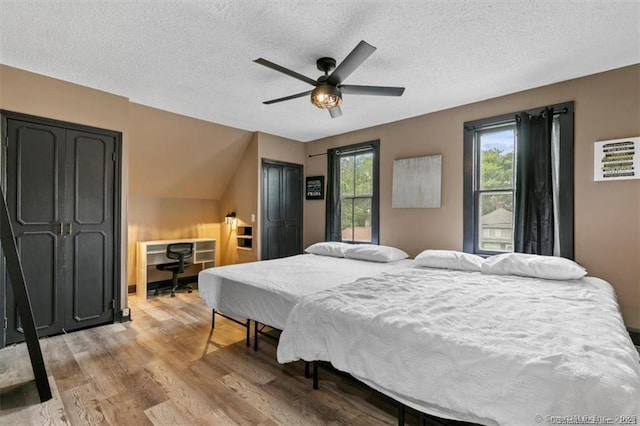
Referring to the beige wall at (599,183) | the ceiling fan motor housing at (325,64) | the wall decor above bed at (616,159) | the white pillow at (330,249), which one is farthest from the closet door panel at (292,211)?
the wall decor above bed at (616,159)

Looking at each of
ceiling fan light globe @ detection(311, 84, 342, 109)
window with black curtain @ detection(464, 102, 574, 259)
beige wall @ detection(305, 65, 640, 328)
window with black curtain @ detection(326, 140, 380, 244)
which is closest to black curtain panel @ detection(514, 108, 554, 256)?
window with black curtain @ detection(464, 102, 574, 259)

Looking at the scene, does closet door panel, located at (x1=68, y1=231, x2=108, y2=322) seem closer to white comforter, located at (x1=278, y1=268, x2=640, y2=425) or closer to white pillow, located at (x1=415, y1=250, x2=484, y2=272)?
white comforter, located at (x1=278, y1=268, x2=640, y2=425)

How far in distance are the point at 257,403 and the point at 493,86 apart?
3.70 m

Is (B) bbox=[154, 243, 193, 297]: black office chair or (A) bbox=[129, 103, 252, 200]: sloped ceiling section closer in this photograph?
(A) bbox=[129, 103, 252, 200]: sloped ceiling section

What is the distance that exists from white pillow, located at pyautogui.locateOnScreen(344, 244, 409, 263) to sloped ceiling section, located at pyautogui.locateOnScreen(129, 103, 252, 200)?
2.65 metres

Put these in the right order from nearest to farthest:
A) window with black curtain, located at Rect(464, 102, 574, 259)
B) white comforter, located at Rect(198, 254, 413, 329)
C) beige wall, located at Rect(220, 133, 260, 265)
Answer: white comforter, located at Rect(198, 254, 413, 329), window with black curtain, located at Rect(464, 102, 574, 259), beige wall, located at Rect(220, 133, 260, 265)

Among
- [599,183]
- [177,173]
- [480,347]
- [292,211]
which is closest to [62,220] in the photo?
[177,173]

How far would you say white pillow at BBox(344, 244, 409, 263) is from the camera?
12.5ft

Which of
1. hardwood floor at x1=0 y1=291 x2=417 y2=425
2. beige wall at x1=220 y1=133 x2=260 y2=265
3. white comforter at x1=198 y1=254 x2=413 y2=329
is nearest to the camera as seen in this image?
hardwood floor at x1=0 y1=291 x2=417 y2=425

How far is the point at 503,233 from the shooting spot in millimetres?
3602

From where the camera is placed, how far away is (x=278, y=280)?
2.73 meters

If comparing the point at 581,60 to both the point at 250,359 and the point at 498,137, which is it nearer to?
the point at 498,137

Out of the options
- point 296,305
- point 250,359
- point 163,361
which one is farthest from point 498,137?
point 163,361

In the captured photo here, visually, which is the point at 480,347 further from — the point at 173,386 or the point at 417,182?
the point at 417,182
